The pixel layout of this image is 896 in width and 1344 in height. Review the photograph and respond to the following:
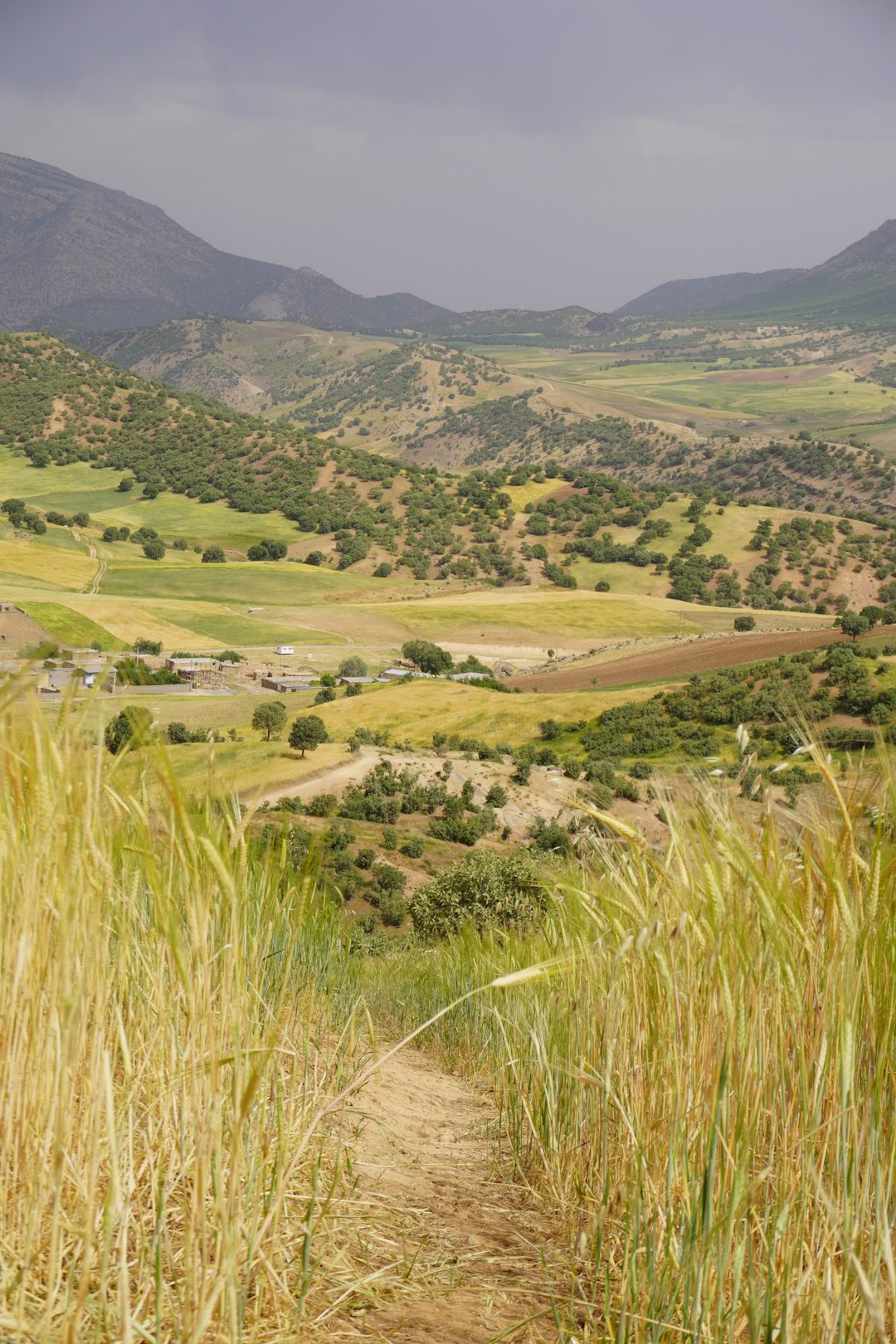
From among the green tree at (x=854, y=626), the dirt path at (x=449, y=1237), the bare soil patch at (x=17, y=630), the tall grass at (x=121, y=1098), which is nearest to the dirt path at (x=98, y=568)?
the bare soil patch at (x=17, y=630)

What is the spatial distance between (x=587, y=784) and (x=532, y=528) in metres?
87.6

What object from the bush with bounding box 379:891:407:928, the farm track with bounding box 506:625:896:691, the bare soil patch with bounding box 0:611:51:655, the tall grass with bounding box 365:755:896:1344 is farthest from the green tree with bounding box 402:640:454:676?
the tall grass with bounding box 365:755:896:1344

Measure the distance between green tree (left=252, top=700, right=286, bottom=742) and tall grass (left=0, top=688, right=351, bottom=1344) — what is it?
152 feet

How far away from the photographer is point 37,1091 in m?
2.38

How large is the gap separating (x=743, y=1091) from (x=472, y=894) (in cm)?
2628

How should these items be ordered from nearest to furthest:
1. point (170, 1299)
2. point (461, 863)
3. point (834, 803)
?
point (170, 1299) → point (834, 803) → point (461, 863)

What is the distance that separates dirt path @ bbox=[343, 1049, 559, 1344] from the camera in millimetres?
2539

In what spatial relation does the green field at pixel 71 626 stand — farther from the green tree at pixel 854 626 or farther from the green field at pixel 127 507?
the green field at pixel 127 507

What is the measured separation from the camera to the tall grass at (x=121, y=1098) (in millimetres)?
2066

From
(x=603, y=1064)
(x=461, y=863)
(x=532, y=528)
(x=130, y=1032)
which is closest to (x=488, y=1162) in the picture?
(x=603, y=1064)

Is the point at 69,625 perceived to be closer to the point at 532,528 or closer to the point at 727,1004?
the point at 532,528

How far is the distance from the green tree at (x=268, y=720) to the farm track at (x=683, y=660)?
2260 centimetres

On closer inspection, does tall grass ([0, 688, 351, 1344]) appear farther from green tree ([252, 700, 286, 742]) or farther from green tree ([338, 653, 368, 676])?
green tree ([338, 653, 368, 676])

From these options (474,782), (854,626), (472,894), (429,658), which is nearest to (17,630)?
(429,658)
